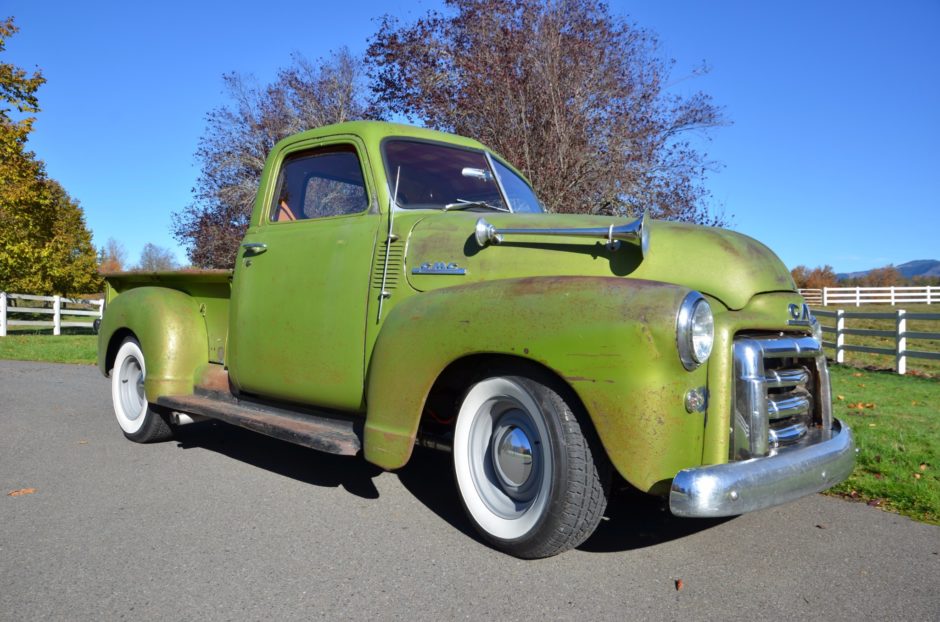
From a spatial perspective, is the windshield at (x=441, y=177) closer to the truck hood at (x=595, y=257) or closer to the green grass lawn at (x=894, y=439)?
the truck hood at (x=595, y=257)

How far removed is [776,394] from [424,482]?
2.15 meters

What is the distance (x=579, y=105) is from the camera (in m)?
12.9

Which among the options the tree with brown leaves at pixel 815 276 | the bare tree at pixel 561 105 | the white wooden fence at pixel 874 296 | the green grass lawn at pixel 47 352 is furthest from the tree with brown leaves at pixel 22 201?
the tree with brown leaves at pixel 815 276

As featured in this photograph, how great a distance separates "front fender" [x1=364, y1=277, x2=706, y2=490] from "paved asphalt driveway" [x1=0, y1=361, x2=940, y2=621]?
22.5 inches

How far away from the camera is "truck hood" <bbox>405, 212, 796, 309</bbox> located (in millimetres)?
3125

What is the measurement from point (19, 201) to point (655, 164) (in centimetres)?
1896

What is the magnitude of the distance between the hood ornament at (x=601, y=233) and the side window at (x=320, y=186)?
95cm

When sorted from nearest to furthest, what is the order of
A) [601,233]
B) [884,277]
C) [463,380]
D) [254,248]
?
[601,233] < [463,380] < [254,248] < [884,277]

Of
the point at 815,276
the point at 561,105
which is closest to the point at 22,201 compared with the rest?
the point at 561,105

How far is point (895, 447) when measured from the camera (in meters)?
5.18

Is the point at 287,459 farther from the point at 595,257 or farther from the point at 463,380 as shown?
the point at 595,257

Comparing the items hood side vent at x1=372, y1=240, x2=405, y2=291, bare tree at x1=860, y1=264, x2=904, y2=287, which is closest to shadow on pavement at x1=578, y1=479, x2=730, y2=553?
hood side vent at x1=372, y1=240, x2=405, y2=291

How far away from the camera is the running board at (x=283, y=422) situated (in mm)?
3577

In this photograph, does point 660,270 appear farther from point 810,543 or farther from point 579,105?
point 579,105
